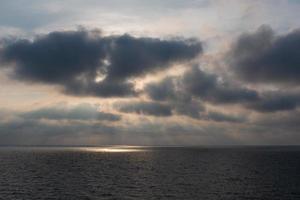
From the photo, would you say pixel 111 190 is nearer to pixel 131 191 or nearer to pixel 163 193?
pixel 131 191

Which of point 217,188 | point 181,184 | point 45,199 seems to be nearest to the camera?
point 45,199

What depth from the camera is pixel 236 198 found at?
68.7 meters

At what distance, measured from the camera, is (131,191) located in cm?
7812

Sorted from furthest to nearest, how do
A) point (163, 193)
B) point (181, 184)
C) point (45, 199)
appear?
point (181, 184)
point (163, 193)
point (45, 199)

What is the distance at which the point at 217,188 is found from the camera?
8081cm

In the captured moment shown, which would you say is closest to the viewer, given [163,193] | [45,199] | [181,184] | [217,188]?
[45,199]

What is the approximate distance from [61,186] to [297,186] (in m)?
56.8

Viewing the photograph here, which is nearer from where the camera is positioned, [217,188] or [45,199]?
[45,199]

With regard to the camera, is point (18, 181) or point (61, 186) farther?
point (18, 181)

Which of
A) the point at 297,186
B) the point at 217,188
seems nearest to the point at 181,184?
the point at 217,188

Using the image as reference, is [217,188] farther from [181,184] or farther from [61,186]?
[61,186]

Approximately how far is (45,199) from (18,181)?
91.2ft

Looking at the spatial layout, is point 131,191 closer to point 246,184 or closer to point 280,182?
point 246,184

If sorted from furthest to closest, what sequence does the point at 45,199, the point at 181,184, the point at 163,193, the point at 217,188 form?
the point at 181,184 < the point at 217,188 < the point at 163,193 < the point at 45,199
